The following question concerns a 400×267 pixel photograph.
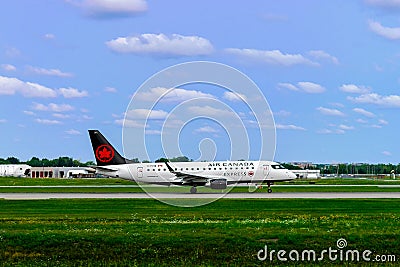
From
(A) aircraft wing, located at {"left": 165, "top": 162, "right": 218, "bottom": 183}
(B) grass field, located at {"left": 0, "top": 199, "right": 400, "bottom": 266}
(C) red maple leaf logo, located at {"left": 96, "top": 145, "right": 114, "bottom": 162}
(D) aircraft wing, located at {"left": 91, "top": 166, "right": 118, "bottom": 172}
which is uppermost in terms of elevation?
(C) red maple leaf logo, located at {"left": 96, "top": 145, "right": 114, "bottom": 162}

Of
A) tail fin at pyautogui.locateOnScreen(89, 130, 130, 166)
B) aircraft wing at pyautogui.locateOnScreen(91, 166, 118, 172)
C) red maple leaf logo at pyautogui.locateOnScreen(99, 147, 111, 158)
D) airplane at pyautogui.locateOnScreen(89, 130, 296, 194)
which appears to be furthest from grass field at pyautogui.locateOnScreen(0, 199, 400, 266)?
red maple leaf logo at pyautogui.locateOnScreen(99, 147, 111, 158)

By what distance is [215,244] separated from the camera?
91.3 feet

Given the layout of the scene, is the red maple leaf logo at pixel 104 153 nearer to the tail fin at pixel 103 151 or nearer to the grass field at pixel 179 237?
the tail fin at pixel 103 151

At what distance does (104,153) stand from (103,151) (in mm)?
362

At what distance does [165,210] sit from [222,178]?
27.0 m

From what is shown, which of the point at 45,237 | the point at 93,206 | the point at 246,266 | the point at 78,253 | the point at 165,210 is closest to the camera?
the point at 246,266

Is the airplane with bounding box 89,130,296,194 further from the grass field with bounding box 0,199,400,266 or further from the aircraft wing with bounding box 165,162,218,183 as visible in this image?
the grass field with bounding box 0,199,400,266

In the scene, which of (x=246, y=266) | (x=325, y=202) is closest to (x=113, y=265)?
(x=246, y=266)

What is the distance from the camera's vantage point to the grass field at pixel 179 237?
2650 cm

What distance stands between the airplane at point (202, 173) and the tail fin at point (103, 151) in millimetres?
1095

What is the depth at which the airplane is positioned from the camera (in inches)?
2857

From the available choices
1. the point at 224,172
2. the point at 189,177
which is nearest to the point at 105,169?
the point at 189,177

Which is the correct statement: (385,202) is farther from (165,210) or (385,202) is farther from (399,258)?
(399,258)

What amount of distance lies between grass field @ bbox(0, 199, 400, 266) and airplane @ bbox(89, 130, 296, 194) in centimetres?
3030
